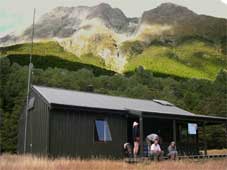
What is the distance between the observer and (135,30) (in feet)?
216

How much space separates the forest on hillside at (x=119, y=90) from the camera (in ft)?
113

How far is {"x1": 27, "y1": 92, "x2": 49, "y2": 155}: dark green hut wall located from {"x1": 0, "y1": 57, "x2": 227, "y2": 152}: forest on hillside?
15559mm

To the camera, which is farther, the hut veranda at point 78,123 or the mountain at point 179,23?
the mountain at point 179,23

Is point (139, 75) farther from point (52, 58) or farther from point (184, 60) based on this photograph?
point (52, 58)

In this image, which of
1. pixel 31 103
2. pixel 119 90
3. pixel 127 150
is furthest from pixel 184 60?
pixel 31 103

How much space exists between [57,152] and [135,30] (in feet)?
172

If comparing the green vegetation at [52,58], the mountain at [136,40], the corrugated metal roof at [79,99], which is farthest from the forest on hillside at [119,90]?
the corrugated metal roof at [79,99]

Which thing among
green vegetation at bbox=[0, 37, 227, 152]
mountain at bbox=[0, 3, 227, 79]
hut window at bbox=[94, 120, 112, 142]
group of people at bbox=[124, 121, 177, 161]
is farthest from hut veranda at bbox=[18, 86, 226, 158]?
mountain at bbox=[0, 3, 227, 79]

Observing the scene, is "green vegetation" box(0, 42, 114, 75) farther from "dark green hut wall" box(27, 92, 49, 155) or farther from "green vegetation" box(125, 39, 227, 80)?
"dark green hut wall" box(27, 92, 49, 155)

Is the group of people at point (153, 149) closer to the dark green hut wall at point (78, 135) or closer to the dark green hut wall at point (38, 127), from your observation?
the dark green hut wall at point (78, 135)

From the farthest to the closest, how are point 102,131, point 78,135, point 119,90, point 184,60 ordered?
1. point 184,60
2. point 119,90
3. point 102,131
4. point 78,135

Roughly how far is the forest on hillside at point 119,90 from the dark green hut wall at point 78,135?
57.2ft

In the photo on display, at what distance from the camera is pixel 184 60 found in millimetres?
57531

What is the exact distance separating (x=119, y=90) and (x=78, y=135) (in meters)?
28.9
